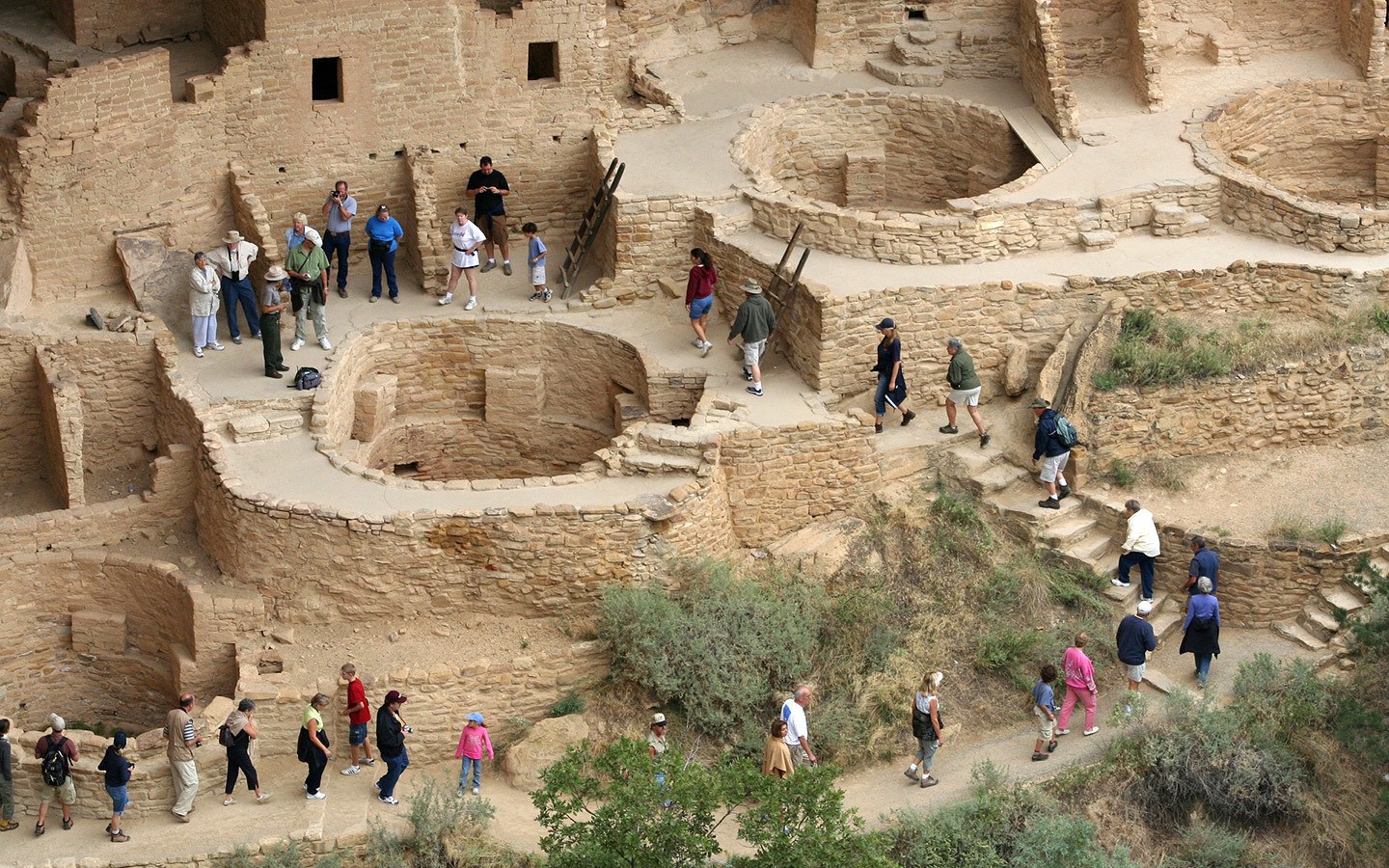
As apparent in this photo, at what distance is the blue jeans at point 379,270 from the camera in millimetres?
34719

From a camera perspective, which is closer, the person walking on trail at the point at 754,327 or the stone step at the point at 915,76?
the person walking on trail at the point at 754,327

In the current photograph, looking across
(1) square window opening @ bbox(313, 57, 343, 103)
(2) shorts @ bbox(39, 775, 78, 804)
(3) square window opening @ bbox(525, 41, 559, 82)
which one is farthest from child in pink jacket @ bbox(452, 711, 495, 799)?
(3) square window opening @ bbox(525, 41, 559, 82)

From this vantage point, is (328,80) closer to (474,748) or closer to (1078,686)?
(474,748)

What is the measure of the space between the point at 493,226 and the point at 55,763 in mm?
10036

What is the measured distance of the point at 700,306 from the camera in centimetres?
3369

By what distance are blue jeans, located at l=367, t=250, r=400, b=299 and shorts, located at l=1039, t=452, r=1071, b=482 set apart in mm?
8486

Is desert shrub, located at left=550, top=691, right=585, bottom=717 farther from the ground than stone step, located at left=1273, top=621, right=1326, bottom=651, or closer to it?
closer to it

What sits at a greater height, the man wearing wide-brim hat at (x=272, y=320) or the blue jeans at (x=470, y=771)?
the man wearing wide-brim hat at (x=272, y=320)

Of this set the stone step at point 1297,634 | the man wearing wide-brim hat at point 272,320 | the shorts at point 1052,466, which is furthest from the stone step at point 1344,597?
the man wearing wide-brim hat at point 272,320

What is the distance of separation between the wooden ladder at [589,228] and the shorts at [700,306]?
216 centimetres

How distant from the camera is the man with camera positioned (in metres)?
34.3

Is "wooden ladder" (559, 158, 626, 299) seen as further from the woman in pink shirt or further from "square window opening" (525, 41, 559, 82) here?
the woman in pink shirt

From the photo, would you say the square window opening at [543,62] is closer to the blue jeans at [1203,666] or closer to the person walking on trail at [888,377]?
the person walking on trail at [888,377]

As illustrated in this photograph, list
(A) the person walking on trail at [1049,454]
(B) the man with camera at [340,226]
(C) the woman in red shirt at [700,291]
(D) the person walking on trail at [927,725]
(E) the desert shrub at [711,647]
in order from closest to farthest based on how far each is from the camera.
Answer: (D) the person walking on trail at [927,725] → (E) the desert shrub at [711,647] → (A) the person walking on trail at [1049,454] → (C) the woman in red shirt at [700,291] → (B) the man with camera at [340,226]
